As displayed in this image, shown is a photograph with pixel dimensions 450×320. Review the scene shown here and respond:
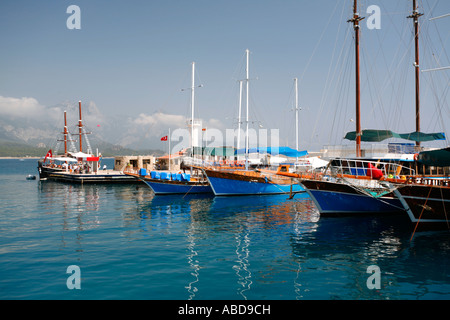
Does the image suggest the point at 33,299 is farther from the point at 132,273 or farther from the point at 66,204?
the point at 66,204

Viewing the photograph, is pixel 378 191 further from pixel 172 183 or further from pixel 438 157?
pixel 172 183

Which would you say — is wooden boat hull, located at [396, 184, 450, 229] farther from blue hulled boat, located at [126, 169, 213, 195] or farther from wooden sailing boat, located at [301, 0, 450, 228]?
blue hulled boat, located at [126, 169, 213, 195]

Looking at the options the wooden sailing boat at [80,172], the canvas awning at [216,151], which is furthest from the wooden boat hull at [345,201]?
the wooden sailing boat at [80,172]

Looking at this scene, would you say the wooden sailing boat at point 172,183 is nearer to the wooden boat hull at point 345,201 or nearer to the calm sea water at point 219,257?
the calm sea water at point 219,257

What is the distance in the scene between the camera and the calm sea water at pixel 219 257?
1100 centimetres

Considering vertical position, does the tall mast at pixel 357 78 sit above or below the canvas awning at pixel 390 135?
above

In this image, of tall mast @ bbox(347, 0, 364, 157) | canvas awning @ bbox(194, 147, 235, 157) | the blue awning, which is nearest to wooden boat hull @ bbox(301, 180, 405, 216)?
tall mast @ bbox(347, 0, 364, 157)

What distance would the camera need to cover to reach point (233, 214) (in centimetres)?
2634

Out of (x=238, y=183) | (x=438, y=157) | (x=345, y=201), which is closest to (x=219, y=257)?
(x=345, y=201)

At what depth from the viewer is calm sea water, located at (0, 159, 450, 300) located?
36.1ft

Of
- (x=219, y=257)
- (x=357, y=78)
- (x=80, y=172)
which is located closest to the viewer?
(x=219, y=257)

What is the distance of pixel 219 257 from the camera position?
14.7m

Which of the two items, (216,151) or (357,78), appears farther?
(216,151)
